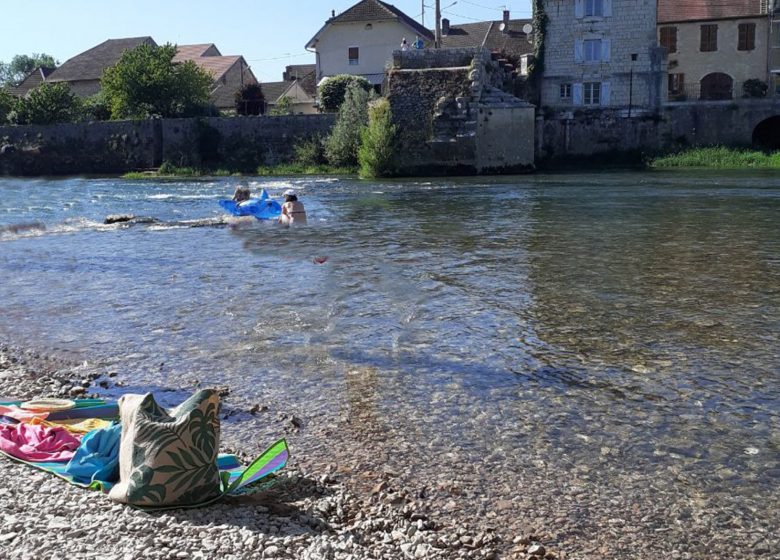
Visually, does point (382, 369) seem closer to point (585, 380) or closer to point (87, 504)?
point (585, 380)

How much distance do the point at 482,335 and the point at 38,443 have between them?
15.9 feet

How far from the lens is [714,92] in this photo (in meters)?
46.8

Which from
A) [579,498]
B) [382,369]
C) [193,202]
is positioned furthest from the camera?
[193,202]

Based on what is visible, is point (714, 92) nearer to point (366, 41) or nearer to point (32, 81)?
point (366, 41)

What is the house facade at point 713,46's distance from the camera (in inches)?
1789

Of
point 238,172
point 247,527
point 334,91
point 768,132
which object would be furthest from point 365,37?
point 247,527

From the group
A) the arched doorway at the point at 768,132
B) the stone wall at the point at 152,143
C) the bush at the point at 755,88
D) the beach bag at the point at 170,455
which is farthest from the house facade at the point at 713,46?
the beach bag at the point at 170,455

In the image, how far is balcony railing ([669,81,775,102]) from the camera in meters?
44.3

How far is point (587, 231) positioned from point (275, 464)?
13.7 meters

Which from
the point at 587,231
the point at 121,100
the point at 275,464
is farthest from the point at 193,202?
the point at 121,100

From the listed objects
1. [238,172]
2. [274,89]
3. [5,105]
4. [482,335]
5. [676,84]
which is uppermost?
[274,89]

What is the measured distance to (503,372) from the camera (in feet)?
24.8

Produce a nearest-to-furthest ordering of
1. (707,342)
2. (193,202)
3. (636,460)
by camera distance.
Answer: (636,460) → (707,342) → (193,202)

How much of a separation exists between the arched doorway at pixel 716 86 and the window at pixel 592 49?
6.66 m
